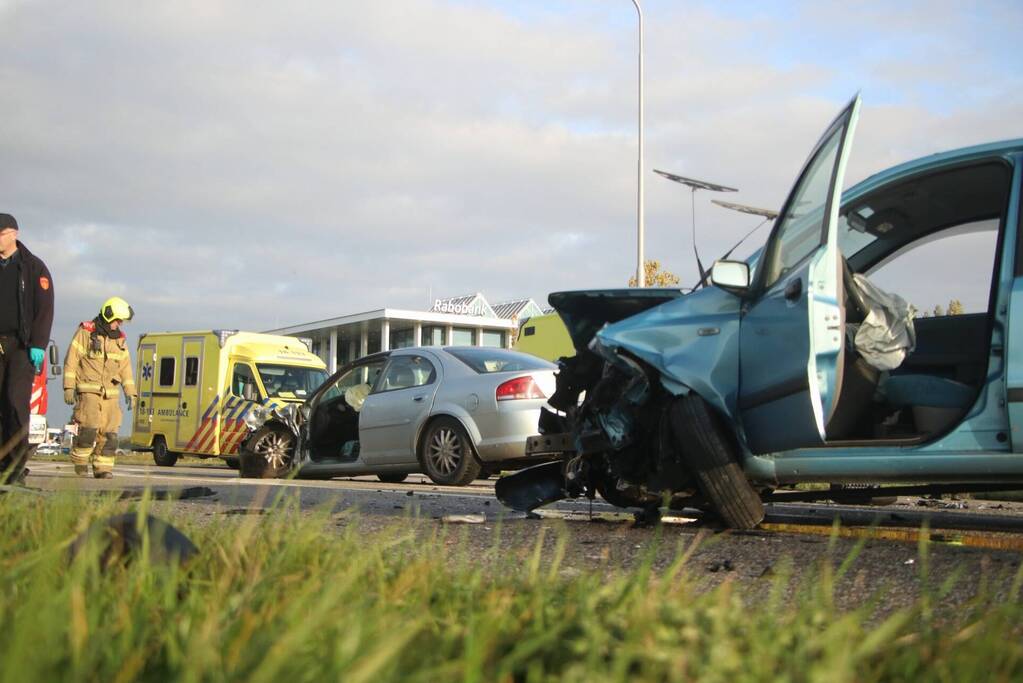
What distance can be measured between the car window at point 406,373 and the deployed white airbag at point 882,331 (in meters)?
5.72

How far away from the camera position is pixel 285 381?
1950 cm

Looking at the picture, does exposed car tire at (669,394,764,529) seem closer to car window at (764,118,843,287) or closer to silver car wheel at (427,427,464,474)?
car window at (764,118,843,287)

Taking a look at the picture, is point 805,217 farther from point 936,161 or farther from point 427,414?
point 427,414

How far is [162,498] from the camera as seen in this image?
220 inches

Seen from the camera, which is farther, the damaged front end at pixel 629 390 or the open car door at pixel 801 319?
the damaged front end at pixel 629 390

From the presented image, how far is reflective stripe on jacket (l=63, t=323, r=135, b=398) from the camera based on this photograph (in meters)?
11.1

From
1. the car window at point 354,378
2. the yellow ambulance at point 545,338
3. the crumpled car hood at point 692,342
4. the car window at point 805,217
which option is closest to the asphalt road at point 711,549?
the crumpled car hood at point 692,342

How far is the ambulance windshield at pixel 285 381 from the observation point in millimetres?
19391

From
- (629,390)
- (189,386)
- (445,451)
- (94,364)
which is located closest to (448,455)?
(445,451)

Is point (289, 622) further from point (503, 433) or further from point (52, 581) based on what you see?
point (503, 433)

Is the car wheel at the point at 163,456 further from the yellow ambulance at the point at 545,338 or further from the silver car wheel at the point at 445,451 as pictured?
the silver car wheel at the point at 445,451

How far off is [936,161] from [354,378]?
7.85 m

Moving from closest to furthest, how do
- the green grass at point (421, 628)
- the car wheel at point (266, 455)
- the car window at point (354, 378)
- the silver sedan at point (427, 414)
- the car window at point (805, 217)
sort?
1. the green grass at point (421, 628)
2. the car window at point (805, 217)
3. the silver sedan at point (427, 414)
4. the car window at point (354, 378)
5. the car wheel at point (266, 455)

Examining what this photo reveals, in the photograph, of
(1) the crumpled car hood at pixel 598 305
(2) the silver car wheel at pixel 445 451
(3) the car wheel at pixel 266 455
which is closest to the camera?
(1) the crumpled car hood at pixel 598 305
